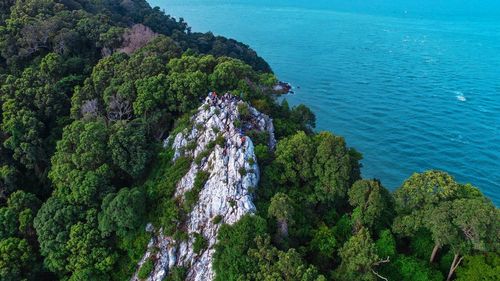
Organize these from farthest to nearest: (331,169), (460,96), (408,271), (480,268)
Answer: (460,96)
(331,169)
(408,271)
(480,268)

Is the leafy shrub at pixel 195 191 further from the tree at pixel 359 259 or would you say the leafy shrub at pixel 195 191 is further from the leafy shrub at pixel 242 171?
the tree at pixel 359 259

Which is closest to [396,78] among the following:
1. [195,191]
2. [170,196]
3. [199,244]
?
[195,191]

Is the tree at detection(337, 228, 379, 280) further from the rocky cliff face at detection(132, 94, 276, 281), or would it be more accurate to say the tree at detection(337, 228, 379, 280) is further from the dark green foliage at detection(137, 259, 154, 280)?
the dark green foliage at detection(137, 259, 154, 280)

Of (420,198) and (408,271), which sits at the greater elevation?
(420,198)

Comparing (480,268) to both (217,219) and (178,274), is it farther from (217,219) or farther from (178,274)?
(178,274)

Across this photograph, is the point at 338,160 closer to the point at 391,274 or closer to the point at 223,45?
the point at 391,274

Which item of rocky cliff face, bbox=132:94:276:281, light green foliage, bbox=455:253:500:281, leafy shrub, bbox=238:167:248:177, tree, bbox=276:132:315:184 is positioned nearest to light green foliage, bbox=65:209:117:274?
rocky cliff face, bbox=132:94:276:281
